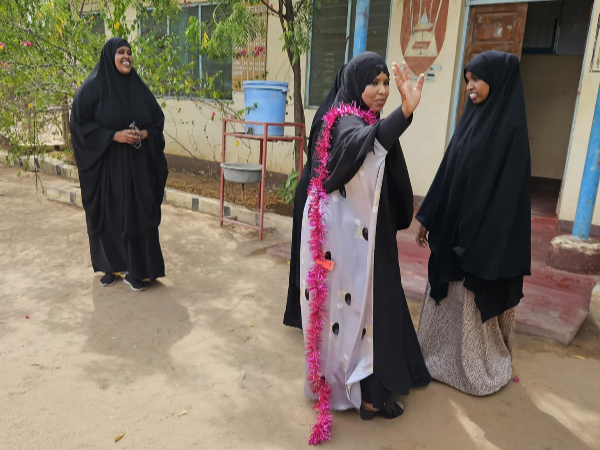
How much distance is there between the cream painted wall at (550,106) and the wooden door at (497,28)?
2.98m

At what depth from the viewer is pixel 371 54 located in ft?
6.47

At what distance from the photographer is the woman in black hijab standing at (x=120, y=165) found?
11.0ft

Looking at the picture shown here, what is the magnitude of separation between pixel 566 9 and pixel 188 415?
291 inches

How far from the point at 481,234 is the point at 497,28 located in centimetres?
369

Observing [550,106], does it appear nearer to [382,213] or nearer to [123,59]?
[123,59]

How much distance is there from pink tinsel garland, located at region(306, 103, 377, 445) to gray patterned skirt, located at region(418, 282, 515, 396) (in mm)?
692

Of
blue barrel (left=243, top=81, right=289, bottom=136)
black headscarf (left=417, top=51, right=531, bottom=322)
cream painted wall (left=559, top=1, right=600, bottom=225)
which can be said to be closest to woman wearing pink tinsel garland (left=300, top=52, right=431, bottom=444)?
black headscarf (left=417, top=51, right=531, bottom=322)

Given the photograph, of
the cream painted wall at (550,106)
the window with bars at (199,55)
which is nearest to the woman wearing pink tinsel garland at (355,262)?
the window with bars at (199,55)

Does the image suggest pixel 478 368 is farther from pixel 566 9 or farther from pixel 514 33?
pixel 566 9

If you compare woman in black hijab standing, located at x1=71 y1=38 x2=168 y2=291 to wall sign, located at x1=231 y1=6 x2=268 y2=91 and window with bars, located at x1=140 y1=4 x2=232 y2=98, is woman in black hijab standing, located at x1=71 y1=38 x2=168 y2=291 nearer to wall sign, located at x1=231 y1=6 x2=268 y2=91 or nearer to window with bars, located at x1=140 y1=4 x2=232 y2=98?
wall sign, located at x1=231 y1=6 x2=268 y2=91

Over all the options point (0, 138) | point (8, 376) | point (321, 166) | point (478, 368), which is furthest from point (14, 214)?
point (478, 368)

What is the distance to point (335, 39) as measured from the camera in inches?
241

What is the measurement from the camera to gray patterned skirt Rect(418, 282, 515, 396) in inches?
93.1

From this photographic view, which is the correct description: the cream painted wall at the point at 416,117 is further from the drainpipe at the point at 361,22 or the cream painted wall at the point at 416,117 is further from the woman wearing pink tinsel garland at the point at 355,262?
the woman wearing pink tinsel garland at the point at 355,262
